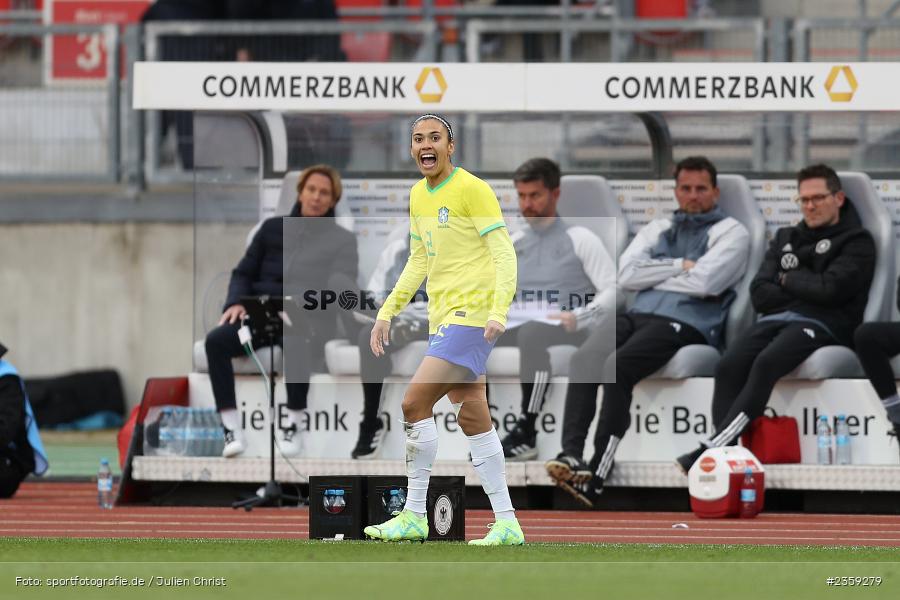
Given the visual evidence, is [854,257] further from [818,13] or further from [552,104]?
[818,13]

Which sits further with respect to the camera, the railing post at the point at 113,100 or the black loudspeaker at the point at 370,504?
the railing post at the point at 113,100

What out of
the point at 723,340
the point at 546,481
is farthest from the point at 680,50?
the point at 546,481

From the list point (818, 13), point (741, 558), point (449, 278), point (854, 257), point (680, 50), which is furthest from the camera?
point (818, 13)

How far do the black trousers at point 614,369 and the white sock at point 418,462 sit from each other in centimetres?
259

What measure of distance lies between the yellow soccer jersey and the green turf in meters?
1.05

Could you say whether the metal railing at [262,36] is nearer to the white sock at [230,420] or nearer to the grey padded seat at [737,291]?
the grey padded seat at [737,291]

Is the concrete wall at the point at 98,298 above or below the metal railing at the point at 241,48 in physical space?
below

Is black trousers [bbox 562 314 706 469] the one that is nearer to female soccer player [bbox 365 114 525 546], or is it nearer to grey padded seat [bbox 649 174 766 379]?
grey padded seat [bbox 649 174 766 379]

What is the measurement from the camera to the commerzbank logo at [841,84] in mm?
10977

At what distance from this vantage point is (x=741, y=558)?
25.1 feet

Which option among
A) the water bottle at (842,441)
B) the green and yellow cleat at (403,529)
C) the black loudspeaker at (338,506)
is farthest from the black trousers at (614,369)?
the green and yellow cleat at (403,529)

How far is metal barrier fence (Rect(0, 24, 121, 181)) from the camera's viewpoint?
1700cm

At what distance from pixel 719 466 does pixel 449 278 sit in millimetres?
2820

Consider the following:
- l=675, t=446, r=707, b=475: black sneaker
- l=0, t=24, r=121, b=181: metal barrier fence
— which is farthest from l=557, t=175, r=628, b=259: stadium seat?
l=0, t=24, r=121, b=181: metal barrier fence
